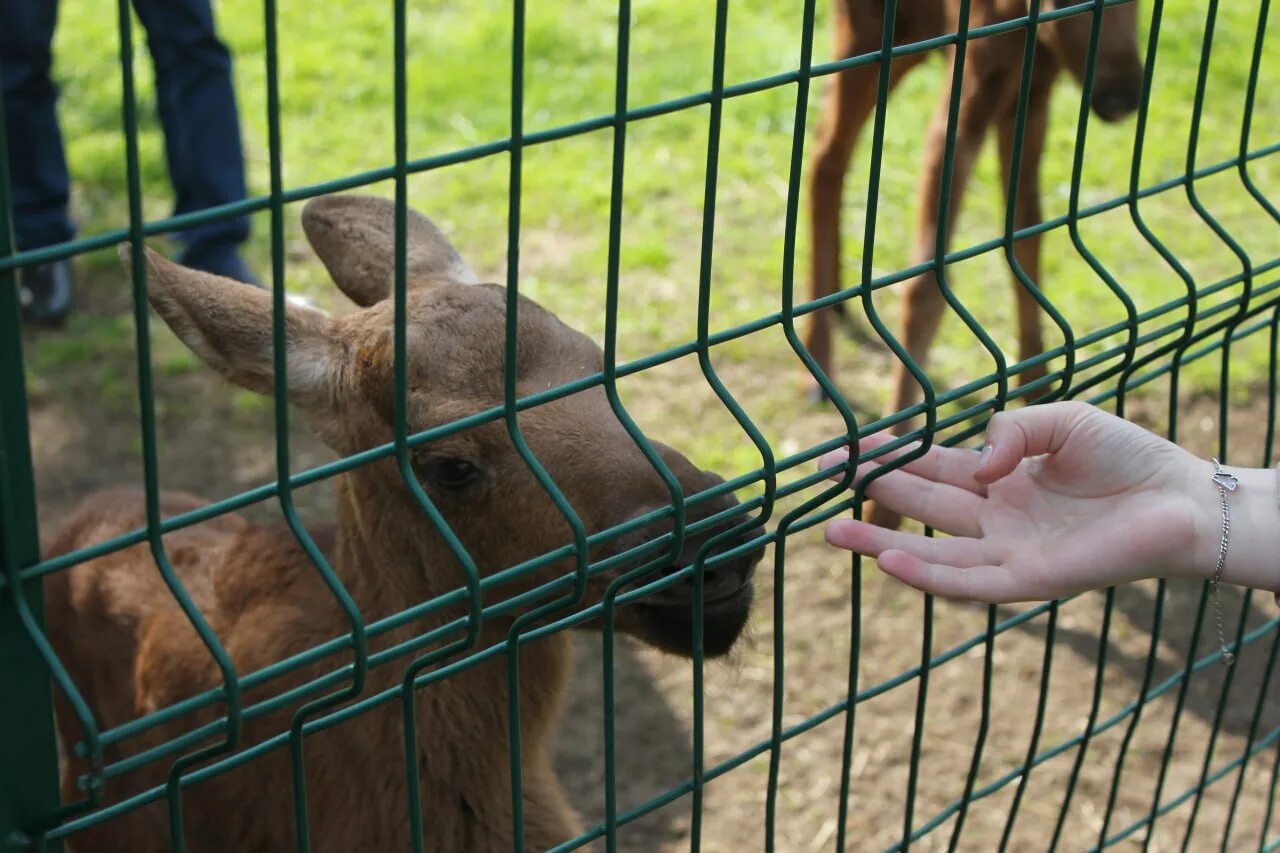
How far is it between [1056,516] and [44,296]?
Result: 5.41 meters

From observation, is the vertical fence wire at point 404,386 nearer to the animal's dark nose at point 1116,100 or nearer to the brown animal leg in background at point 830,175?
the animal's dark nose at point 1116,100

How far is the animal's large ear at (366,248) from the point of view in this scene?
3479mm

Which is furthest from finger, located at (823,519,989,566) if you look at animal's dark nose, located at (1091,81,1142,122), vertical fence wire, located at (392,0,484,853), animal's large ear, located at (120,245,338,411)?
animal's dark nose, located at (1091,81,1142,122)

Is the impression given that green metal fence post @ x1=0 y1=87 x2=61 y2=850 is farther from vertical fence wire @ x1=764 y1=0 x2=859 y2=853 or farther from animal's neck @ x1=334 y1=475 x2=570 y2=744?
animal's neck @ x1=334 y1=475 x2=570 y2=744

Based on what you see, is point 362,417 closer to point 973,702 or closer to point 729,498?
point 729,498

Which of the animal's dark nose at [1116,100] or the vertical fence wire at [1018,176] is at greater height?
the vertical fence wire at [1018,176]

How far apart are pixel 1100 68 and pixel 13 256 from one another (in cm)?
434

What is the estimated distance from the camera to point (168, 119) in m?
6.58

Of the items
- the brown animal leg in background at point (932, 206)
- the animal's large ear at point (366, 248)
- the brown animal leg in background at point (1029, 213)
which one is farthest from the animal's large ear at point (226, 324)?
the brown animal leg in background at point (1029, 213)

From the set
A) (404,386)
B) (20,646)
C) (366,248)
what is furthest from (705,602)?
(366,248)

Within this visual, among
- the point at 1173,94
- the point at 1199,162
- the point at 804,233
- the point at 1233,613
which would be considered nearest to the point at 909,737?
the point at 1233,613

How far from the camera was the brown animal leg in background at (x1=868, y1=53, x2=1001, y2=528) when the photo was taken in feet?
17.3

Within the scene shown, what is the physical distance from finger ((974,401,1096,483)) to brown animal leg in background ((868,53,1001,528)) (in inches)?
111

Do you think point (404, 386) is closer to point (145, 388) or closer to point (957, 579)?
point (145, 388)
